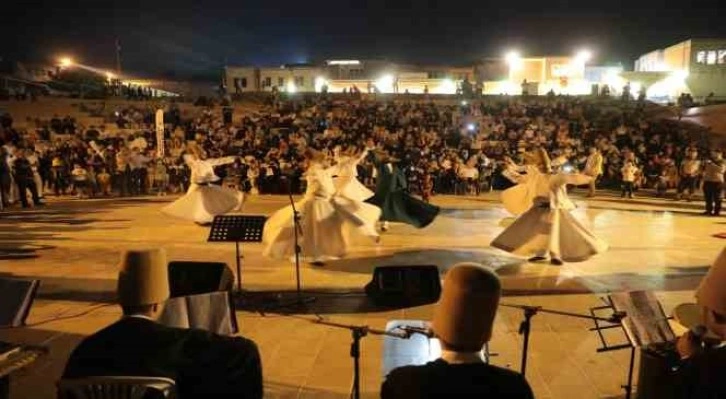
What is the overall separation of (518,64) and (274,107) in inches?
1138

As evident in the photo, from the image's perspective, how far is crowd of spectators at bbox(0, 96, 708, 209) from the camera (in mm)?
18609

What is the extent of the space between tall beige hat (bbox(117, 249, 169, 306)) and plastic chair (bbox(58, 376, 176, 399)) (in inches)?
14.2

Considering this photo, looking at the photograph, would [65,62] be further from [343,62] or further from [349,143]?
[349,143]

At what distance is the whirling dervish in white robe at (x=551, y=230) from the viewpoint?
8.98 meters

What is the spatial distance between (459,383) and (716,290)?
4.42ft

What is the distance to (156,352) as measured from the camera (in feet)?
8.77

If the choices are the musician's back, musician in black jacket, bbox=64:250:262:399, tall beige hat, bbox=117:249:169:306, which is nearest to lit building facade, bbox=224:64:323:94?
tall beige hat, bbox=117:249:169:306

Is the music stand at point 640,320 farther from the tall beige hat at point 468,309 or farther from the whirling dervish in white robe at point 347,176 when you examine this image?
the whirling dervish in white robe at point 347,176

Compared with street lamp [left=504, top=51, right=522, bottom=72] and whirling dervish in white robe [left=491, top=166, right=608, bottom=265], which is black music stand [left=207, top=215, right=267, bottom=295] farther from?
street lamp [left=504, top=51, right=522, bottom=72]

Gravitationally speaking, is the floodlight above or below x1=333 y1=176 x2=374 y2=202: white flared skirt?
above

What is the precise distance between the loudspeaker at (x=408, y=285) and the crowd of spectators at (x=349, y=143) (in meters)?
3.47

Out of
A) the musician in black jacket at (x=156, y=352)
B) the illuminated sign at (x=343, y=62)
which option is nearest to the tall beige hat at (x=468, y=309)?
the musician in black jacket at (x=156, y=352)

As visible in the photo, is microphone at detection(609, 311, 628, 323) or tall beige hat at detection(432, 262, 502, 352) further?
microphone at detection(609, 311, 628, 323)

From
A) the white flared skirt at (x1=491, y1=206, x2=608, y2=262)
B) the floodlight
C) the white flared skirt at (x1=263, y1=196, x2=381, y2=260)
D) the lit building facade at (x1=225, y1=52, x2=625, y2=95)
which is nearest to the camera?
the white flared skirt at (x1=263, y1=196, x2=381, y2=260)
